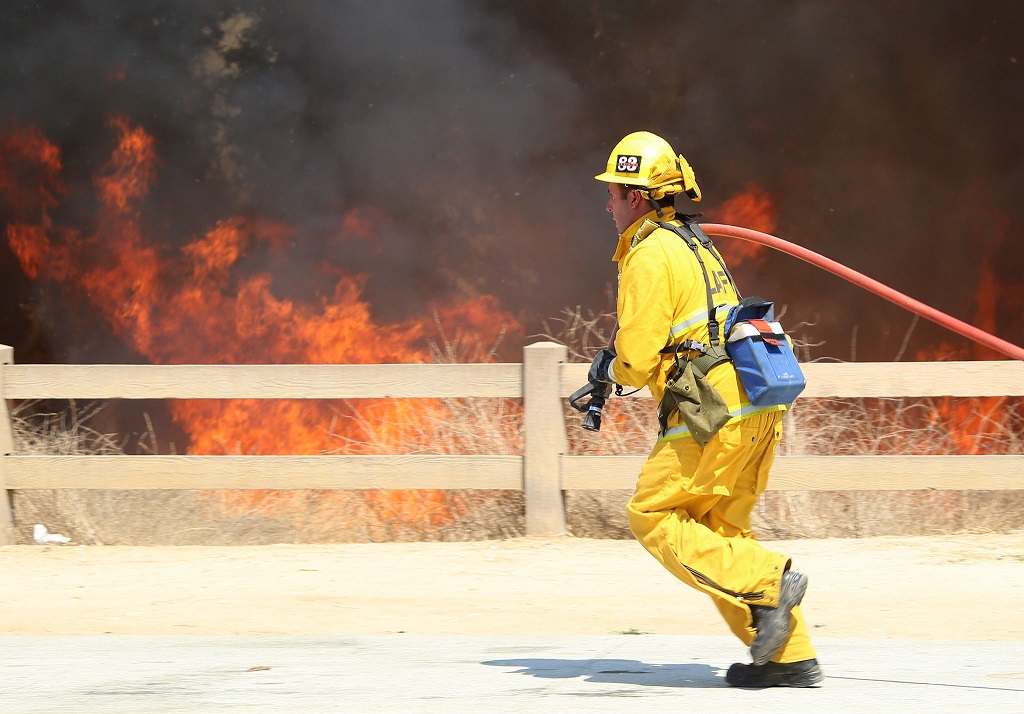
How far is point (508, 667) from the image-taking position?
14.6 feet

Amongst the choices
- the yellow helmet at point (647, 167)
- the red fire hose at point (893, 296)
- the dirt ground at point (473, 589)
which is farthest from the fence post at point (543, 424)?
the yellow helmet at point (647, 167)

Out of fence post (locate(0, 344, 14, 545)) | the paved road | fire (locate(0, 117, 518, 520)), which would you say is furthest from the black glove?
fire (locate(0, 117, 518, 520))

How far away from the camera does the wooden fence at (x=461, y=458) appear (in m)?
6.96

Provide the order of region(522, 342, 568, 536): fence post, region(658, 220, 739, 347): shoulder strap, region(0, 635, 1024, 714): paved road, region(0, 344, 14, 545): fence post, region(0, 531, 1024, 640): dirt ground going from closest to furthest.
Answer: region(0, 635, 1024, 714): paved road
region(658, 220, 739, 347): shoulder strap
region(0, 531, 1024, 640): dirt ground
region(522, 342, 568, 536): fence post
region(0, 344, 14, 545): fence post

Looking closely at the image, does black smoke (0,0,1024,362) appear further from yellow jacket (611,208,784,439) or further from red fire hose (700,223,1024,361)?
yellow jacket (611,208,784,439)

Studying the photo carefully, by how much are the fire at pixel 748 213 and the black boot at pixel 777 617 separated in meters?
10.2

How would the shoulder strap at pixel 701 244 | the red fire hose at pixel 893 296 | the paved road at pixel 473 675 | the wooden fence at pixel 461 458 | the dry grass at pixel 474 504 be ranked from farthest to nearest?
the dry grass at pixel 474 504, the wooden fence at pixel 461 458, the red fire hose at pixel 893 296, the shoulder strap at pixel 701 244, the paved road at pixel 473 675

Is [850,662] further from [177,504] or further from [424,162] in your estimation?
[424,162]

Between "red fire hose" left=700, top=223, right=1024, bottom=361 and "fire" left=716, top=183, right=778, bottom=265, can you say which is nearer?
"red fire hose" left=700, top=223, right=1024, bottom=361

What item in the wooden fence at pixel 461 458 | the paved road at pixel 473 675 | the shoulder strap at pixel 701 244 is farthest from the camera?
the wooden fence at pixel 461 458

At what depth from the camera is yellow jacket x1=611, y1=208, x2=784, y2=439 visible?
13.0 feet

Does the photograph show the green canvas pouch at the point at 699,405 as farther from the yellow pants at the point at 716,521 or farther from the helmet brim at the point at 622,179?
the helmet brim at the point at 622,179

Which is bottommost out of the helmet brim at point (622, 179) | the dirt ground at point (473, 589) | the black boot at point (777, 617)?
the dirt ground at point (473, 589)

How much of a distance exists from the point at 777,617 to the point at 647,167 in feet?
4.71
